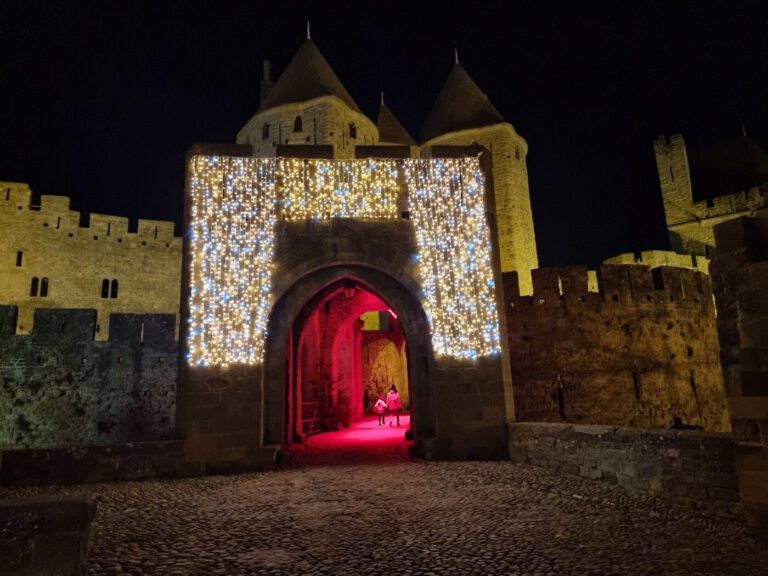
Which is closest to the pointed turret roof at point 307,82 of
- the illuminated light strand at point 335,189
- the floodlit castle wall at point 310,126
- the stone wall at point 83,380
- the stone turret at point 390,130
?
the floodlit castle wall at point 310,126

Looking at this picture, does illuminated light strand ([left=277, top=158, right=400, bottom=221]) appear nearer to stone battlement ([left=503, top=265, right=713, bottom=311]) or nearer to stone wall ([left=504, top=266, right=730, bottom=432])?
stone battlement ([left=503, top=265, right=713, bottom=311])

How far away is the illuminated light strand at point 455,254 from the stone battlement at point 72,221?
22.6m

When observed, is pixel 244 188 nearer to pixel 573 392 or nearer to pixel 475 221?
pixel 475 221

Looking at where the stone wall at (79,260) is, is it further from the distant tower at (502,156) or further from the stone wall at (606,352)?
the stone wall at (606,352)

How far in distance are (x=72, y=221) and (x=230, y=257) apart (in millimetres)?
21932

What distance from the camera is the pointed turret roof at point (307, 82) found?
2372 cm

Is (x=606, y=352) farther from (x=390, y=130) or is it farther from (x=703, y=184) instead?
(x=703, y=184)

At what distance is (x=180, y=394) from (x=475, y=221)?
5.97 m

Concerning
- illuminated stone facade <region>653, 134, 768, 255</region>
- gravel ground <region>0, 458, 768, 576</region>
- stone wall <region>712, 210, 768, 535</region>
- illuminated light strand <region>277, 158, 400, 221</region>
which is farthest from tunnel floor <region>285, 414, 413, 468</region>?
illuminated stone facade <region>653, 134, 768, 255</region>

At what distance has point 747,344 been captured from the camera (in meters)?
4.18

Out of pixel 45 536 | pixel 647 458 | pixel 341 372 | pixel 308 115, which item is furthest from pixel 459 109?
pixel 45 536

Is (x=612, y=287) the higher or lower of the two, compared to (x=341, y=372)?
higher

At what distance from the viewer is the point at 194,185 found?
868 centimetres

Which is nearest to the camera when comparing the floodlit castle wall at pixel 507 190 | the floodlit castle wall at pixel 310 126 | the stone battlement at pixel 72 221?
the floodlit castle wall at pixel 310 126
